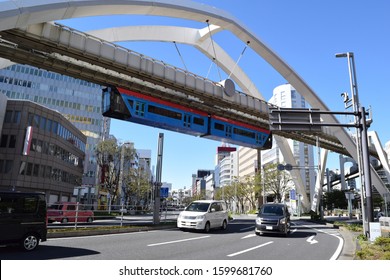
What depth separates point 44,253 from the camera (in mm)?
9633

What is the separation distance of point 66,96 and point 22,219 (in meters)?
72.0

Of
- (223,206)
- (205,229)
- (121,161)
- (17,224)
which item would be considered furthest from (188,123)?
(121,161)

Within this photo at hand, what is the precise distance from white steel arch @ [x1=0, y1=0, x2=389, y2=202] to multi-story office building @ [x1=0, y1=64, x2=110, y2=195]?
53.2 metres

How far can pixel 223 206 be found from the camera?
20844 millimetres

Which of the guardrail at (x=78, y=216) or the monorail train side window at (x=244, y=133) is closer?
the guardrail at (x=78, y=216)

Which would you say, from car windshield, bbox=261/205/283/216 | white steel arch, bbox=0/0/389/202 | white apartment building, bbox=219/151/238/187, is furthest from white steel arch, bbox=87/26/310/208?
white apartment building, bbox=219/151/238/187

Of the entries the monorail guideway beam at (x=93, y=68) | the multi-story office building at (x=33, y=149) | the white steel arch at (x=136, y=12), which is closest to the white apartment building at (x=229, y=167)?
the multi-story office building at (x=33, y=149)

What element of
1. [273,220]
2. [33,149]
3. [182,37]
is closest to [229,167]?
[33,149]

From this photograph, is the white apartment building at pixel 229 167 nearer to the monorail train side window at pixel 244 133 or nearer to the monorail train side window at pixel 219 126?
the monorail train side window at pixel 244 133

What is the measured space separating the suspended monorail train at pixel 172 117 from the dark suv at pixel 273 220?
933 centimetres

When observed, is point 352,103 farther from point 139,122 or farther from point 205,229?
Answer: point 139,122

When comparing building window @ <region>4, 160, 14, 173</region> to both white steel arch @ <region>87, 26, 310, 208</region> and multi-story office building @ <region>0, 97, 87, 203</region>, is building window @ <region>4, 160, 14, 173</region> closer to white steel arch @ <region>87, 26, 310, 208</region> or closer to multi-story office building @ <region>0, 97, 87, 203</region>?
multi-story office building @ <region>0, 97, 87, 203</region>

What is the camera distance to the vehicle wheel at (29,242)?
9.84 m

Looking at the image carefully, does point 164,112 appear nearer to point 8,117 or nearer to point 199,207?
point 199,207
